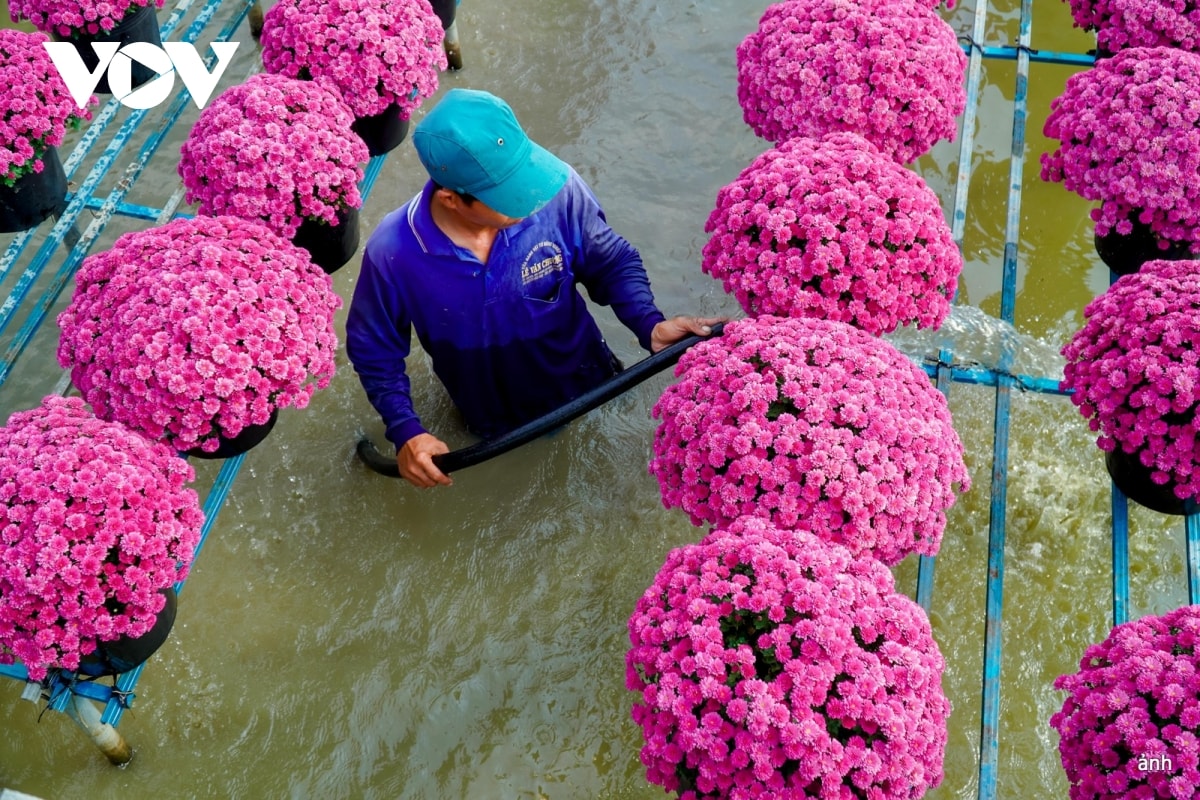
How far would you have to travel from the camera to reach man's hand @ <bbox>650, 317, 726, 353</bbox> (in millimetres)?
3305

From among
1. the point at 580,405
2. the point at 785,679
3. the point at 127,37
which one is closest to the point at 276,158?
the point at 580,405

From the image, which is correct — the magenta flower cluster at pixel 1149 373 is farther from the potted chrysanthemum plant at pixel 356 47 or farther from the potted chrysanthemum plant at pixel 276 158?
the potted chrysanthemum plant at pixel 356 47

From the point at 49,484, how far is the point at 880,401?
2.18 meters

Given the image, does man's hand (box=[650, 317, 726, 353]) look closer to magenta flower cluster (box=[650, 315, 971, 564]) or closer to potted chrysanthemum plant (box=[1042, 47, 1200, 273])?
magenta flower cluster (box=[650, 315, 971, 564])

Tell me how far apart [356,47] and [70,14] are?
1.52m

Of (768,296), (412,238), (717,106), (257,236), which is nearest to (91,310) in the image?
(257,236)

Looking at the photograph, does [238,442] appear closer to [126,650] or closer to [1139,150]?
[126,650]

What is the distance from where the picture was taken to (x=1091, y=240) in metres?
5.37

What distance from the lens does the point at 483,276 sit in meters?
3.34

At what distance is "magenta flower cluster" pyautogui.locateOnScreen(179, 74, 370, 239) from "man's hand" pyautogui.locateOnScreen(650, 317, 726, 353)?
1173 millimetres

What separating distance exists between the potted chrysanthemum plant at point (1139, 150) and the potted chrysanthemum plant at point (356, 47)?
7.93ft

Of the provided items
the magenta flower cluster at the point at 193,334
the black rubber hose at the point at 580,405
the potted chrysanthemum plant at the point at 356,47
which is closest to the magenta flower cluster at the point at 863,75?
the black rubber hose at the point at 580,405

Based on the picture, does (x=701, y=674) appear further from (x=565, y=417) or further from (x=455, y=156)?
(x=455, y=156)

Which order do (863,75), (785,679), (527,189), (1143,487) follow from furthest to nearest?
(863,75) → (1143,487) → (527,189) → (785,679)
